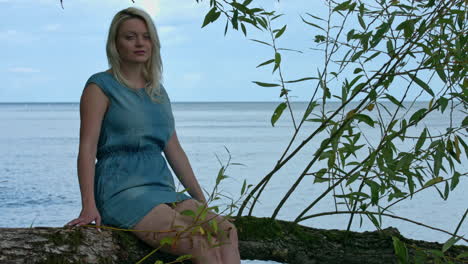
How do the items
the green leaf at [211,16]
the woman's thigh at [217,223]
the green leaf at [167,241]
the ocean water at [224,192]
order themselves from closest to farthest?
the green leaf at [167,241], the woman's thigh at [217,223], the green leaf at [211,16], the ocean water at [224,192]

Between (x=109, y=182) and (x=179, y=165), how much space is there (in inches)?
15.9

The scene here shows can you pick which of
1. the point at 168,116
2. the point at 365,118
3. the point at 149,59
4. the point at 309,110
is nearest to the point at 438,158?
the point at 365,118

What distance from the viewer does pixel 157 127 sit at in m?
2.81

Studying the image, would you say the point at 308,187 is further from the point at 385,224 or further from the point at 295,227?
the point at 295,227

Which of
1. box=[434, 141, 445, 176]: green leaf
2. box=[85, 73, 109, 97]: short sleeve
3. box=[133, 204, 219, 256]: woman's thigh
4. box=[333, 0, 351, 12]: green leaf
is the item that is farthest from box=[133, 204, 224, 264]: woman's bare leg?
box=[333, 0, 351, 12]: green leaf

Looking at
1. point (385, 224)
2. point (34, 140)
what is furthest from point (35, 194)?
point (34, 140)

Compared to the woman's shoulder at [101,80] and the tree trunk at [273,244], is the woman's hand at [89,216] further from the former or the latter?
the woman's shoulder at [101,80]

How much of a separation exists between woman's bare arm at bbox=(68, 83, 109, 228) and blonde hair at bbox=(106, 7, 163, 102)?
15cm

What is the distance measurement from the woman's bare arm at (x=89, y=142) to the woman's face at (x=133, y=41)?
21 centimetres

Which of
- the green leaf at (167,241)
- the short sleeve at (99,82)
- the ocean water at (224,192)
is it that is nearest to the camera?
the green leaf at (167,241)

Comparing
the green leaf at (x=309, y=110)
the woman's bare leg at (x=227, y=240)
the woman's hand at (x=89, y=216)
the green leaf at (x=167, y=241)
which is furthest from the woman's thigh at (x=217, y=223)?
the green leaf at (x=309, y=110)

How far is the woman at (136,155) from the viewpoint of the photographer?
243 centimetres

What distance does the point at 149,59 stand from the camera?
2.88 metres

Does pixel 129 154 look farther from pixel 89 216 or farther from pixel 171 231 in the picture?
pixel 171 231
